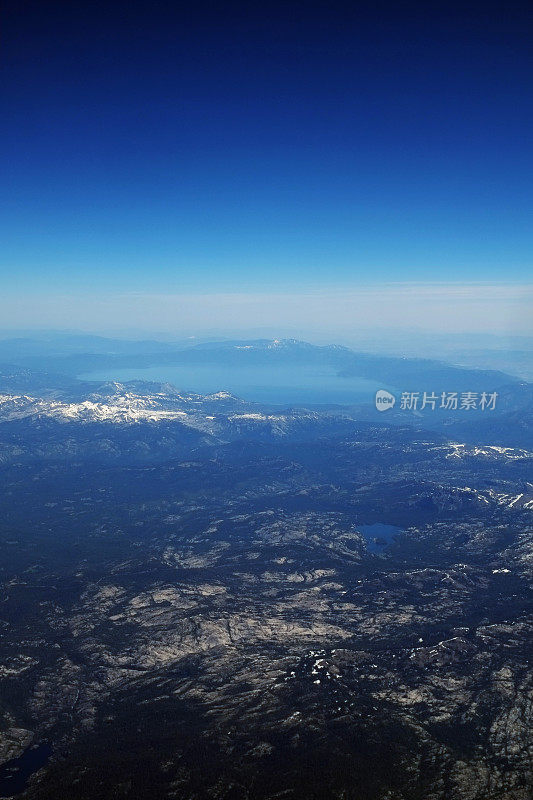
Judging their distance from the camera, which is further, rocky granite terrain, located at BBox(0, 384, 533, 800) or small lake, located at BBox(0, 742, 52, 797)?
small lake, located at BBox(0, 742, 52, 797)

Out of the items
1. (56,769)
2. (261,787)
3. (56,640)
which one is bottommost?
(56,640)

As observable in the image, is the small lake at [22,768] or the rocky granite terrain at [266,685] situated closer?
the rocky granite terrain at [266,685]

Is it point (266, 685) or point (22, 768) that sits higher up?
point (266, 685)

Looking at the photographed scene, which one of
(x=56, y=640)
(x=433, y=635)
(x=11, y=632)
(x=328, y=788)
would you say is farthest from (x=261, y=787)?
(x=11, y=632)

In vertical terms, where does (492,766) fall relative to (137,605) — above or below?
above

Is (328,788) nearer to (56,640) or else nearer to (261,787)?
(261,787)

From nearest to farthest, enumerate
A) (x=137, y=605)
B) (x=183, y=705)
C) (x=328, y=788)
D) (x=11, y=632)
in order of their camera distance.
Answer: (x=328, y=788) < (x=183, y=705) < (x=11, y=632) < (x=137, y=605)

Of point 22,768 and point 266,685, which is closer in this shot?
point 22,768

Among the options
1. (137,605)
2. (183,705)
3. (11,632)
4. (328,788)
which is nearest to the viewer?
(328,788)
